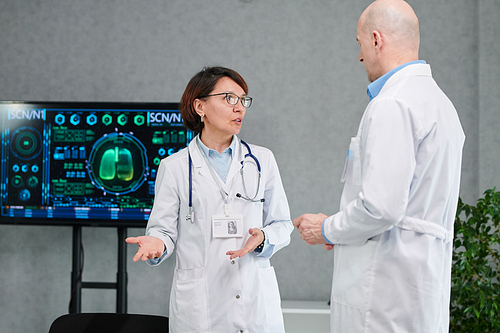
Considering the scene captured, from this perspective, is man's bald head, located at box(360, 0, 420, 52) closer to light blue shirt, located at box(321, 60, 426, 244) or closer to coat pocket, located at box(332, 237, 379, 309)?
light blue shirt, located at box(321, 60, 426, 244)

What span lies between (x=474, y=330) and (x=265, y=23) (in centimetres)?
246

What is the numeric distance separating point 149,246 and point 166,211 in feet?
0.72

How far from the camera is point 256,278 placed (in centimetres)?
160

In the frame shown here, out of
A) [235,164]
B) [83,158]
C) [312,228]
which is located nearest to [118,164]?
[83,158]

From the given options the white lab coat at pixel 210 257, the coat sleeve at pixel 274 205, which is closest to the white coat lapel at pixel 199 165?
the white lab coat at pixel 210 257

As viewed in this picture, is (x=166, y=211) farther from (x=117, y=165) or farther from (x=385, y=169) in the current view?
(x=117, y=165)

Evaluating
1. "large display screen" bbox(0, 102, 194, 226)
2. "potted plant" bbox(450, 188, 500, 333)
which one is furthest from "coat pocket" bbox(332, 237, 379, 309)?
"large display screen" bbox(0, 102, 194, 226)

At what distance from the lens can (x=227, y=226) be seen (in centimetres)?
159

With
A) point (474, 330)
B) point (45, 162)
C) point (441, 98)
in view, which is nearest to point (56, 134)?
point (45, 162)

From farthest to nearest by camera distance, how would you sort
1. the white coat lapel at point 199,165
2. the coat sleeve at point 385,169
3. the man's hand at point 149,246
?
1. the white coat lapel at point 199,165
2. the man's hand at point 149,246
3. the coat sleeve at point 385,169

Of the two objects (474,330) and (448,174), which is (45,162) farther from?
(474,330)

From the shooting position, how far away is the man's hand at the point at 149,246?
1359 millimetres

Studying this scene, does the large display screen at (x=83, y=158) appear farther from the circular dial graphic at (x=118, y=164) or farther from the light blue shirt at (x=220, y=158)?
the light blue shirt at (x=220, y=158)

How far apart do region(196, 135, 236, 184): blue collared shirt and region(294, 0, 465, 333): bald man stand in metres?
0.69
